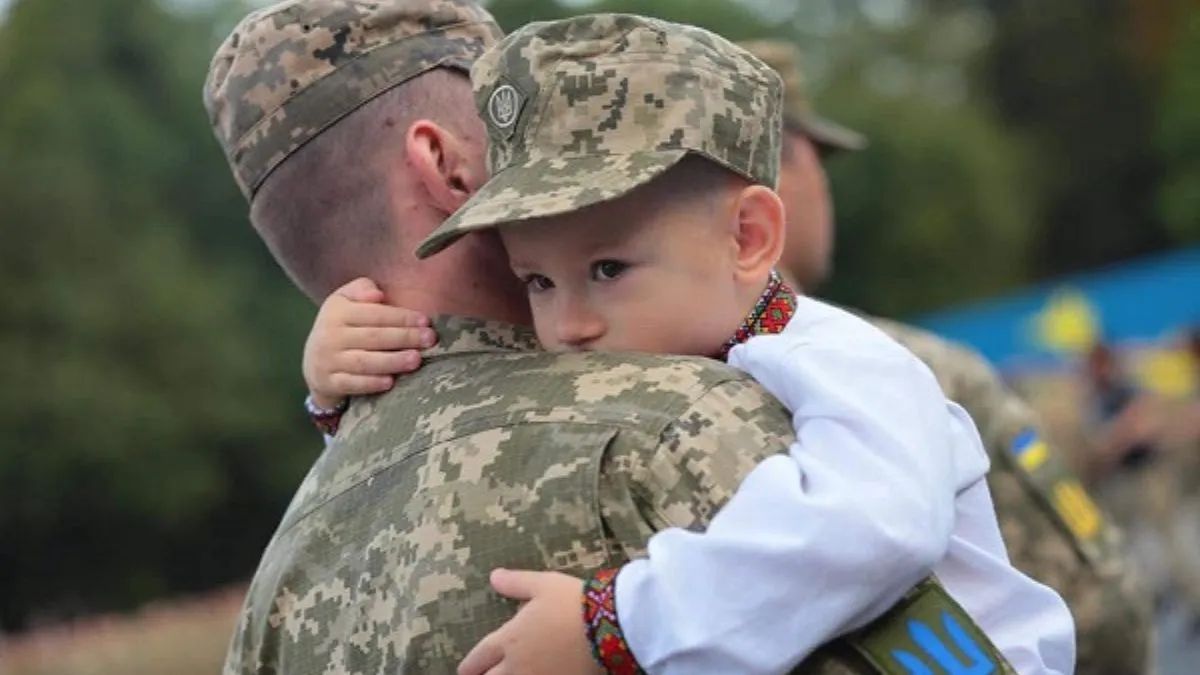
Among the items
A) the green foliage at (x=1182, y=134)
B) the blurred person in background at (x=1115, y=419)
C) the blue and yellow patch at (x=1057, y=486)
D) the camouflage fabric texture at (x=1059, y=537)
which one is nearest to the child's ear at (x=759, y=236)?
the camouflage fabric texture at (x=1059, y=537)

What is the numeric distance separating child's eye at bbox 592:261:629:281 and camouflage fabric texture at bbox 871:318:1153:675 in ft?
8.12

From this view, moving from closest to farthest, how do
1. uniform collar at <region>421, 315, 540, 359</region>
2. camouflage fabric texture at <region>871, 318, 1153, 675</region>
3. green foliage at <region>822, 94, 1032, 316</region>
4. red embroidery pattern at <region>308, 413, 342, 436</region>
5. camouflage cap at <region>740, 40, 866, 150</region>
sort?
uniform collar at <region>421, 315, 540, 359</region>, red embroidery pattern at <region>308, 413, 342, 436</region>, camouflage fabric texture at <region>871, 318, 1153, 675</region>, camouflage cap at <region>740, 40, 866, 150</region>, green foliage at <region>822, 94, 1032, 316</region>

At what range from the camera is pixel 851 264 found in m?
44.7

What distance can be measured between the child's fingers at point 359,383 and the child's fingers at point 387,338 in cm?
4

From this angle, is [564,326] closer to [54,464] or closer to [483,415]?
[483,415]

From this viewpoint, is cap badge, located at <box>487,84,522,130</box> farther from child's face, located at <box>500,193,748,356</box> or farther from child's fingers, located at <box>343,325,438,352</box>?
child's fingers, located at <box>343,325,438,352</box>

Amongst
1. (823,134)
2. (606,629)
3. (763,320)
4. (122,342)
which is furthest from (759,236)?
(122,342)

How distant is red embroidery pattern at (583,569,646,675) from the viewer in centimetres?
208

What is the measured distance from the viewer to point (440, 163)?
2.59 meters

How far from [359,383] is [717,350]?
466 mm

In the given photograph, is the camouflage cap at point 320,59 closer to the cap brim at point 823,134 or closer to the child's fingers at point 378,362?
the child's fingers at point 378,362

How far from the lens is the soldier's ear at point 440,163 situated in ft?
8.44

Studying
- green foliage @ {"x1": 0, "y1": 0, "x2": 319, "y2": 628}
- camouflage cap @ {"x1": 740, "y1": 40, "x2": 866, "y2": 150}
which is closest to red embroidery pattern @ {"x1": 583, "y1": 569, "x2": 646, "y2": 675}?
camouflage cap @ {"x1": 740, "y1": 40, "x2": 866, "y2": 150}

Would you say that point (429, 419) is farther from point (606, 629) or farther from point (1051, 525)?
point (1051, 525)
